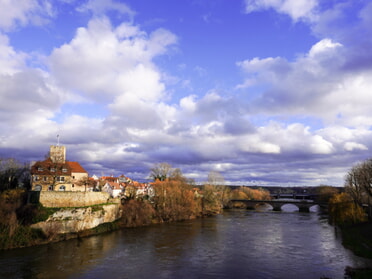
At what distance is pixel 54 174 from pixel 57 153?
16.9 ft

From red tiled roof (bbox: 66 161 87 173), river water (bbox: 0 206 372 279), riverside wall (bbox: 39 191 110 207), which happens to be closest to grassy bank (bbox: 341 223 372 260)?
river water (bbox: 0 206 372 279)

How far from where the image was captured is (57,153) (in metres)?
54.7

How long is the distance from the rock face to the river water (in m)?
2.74

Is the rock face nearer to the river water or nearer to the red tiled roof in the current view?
the river water

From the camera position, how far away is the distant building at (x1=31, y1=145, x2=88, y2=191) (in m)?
50.8

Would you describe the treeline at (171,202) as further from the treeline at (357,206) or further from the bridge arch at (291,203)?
the treeline at (357,206)

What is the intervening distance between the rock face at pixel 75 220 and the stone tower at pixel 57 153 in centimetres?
1181

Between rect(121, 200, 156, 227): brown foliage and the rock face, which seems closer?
the rock face

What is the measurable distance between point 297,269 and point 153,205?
40.0m

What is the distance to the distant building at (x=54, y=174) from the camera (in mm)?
50844

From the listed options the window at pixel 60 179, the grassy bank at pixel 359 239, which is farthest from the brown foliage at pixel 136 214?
the grassy bank at pixel 359 239

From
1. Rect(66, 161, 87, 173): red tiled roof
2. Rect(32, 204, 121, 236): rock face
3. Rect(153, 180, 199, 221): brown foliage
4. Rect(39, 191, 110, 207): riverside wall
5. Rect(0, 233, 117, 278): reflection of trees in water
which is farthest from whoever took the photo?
Rect(153, 180, 199, 221): brown foliage

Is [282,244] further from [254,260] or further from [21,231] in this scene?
[21,231]

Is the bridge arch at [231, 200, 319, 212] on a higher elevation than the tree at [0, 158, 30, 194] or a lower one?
lower
